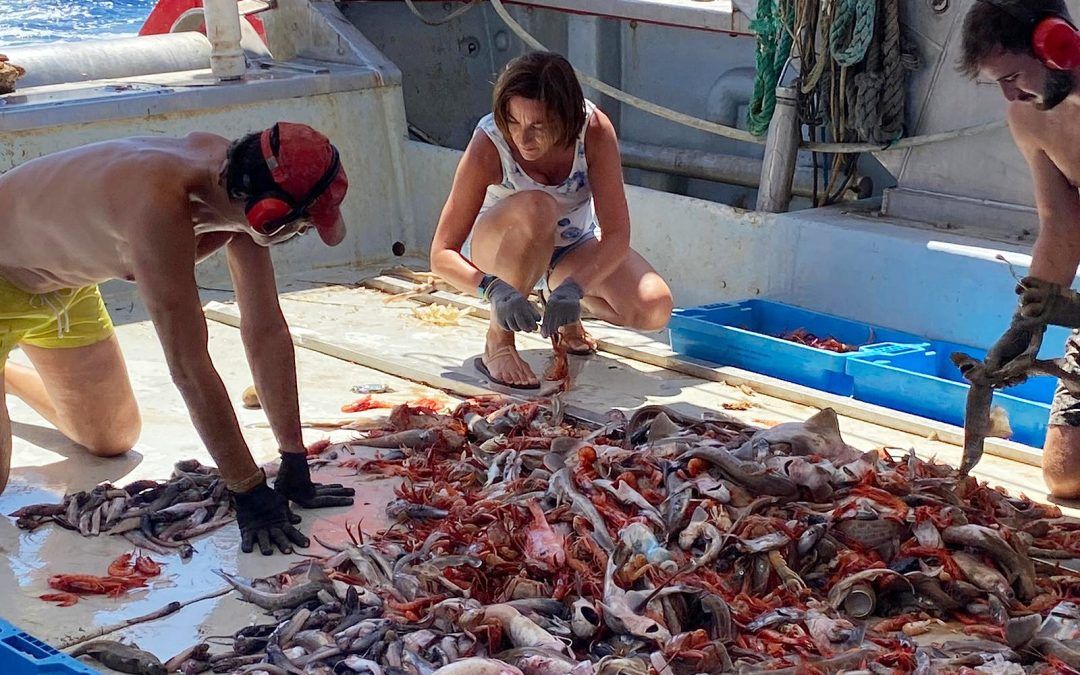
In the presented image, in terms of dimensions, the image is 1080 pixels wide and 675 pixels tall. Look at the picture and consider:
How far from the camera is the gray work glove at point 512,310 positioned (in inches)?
228

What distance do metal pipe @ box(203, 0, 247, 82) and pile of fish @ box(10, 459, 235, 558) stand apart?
4.14 m

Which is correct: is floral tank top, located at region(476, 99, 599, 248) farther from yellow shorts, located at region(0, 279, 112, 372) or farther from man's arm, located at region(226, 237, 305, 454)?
yellow shorts, located at region(0, 279, 112, 372)

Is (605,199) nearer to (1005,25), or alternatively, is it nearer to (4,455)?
(1005,25)

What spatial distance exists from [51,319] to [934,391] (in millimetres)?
3577

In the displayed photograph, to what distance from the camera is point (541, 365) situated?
21.4 feet

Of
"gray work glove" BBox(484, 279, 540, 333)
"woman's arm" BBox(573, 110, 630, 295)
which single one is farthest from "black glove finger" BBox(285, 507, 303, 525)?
"woman's arm" BBox(573, 110, 630, 295)

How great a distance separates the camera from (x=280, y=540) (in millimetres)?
4500

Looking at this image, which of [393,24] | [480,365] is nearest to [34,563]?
[480,365]

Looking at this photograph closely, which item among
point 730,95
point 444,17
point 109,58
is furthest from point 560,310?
point 109,58

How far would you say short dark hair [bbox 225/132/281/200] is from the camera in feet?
13.7

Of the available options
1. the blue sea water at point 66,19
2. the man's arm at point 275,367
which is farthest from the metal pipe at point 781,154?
the blue sea water at point 66,19

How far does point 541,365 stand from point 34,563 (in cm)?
275

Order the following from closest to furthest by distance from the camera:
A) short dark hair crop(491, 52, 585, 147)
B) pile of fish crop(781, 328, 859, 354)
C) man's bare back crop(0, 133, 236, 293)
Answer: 1. man's bare back crop(0, 133, 236, 293)
2. short dark hair crop(491, 52, 585, 147)
3. pile of fish crop(781, 328, 859, 354)

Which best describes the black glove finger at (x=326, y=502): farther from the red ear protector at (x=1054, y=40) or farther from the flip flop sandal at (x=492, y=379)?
the red ear protector at (x=1054, y=40)
